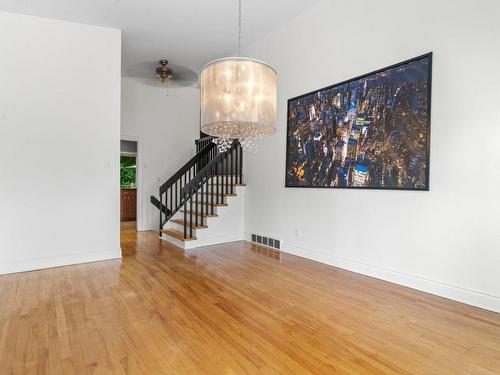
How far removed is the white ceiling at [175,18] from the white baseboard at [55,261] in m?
3.27

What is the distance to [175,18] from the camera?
4.28 metres

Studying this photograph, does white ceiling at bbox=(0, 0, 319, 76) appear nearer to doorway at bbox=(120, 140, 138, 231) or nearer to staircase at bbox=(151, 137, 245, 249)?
staircase at bbox=(151, 137, 245, 249)

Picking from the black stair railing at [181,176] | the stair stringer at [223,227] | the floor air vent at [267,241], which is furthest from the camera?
the black stair railing at [181,176]

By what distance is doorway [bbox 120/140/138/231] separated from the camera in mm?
8335

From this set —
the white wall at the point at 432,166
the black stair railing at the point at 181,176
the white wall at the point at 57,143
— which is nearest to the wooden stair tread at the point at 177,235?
the black stair railing at the point at 181,176

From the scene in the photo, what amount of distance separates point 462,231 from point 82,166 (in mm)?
4658

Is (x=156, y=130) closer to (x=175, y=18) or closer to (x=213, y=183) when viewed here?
(x=213, y=183)

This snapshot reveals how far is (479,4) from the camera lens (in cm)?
259

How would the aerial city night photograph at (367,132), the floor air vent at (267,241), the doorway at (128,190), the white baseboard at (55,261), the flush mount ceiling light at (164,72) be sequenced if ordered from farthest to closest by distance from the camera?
the doorway at (128,190) → the flush mount ceiling light at (164,72) → the floor air vent at (267,241) → the white baseboard at (55,261) → the aerial city night photograph at (367,132)

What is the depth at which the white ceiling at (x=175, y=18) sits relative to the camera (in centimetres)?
382

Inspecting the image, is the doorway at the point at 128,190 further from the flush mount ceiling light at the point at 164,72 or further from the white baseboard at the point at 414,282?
the white baseboard at the point at 414,282

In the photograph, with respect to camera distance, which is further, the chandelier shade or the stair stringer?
the stair stringer

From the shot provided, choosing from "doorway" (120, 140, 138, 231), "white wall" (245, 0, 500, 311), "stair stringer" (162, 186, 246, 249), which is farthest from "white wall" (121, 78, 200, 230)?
"white wall" (245, 0, 500, 311)

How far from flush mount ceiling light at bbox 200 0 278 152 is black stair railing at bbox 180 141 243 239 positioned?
2.81 m
